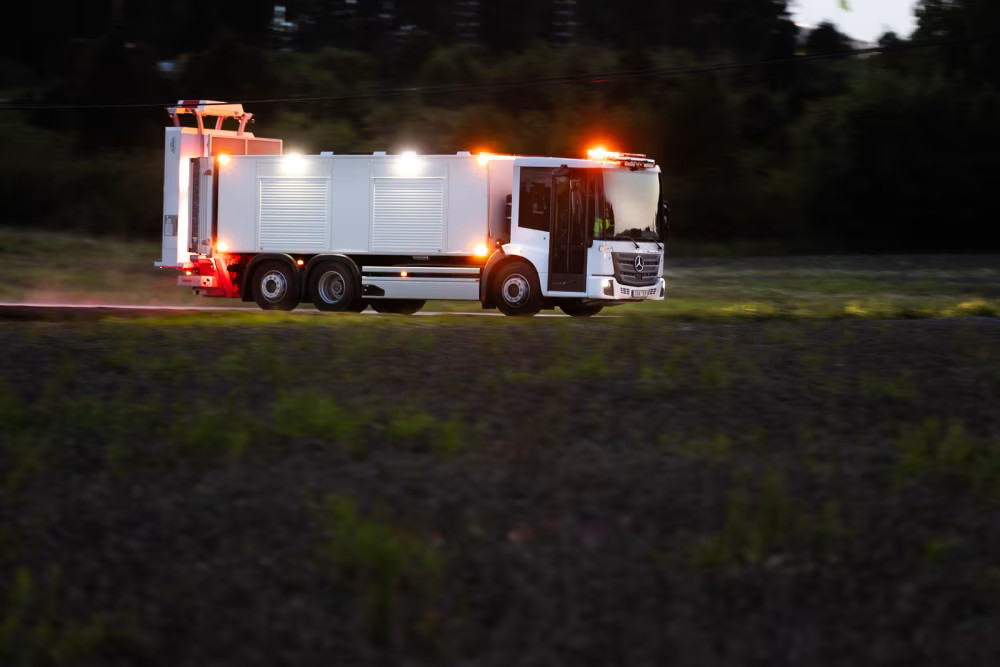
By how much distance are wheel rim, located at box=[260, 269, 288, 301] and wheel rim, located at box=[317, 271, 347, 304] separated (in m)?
0.64

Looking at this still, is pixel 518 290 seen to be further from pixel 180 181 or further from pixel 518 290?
pixel 180 181

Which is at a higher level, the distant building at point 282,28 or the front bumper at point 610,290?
the distant building at point 282,28

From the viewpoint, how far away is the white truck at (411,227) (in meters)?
21.1

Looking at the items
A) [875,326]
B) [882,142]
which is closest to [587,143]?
[882,142]

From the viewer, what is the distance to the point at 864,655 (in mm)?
7793

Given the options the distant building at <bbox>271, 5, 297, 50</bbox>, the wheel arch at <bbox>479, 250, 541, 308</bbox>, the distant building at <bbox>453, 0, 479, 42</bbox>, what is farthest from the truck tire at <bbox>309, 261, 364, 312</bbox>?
the distant building at <bbox>271, 5, 297, 50</bbox>

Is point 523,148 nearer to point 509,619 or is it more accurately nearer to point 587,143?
point 587,143

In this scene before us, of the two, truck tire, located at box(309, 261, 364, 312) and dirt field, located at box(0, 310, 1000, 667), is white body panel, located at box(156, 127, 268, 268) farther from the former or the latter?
dirt field, located at box(0, 310, 1000, 667)

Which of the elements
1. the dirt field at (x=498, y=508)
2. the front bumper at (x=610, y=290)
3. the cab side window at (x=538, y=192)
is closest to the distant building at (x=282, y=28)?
the cab side window at (x=538, y=192)

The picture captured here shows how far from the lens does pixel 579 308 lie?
22.4 metres

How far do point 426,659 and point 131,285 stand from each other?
25179mm

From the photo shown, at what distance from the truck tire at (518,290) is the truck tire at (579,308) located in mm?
1009

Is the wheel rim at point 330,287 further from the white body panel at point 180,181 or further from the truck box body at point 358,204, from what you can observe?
the white body panel at point 180,181

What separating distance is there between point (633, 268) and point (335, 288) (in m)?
5.03
